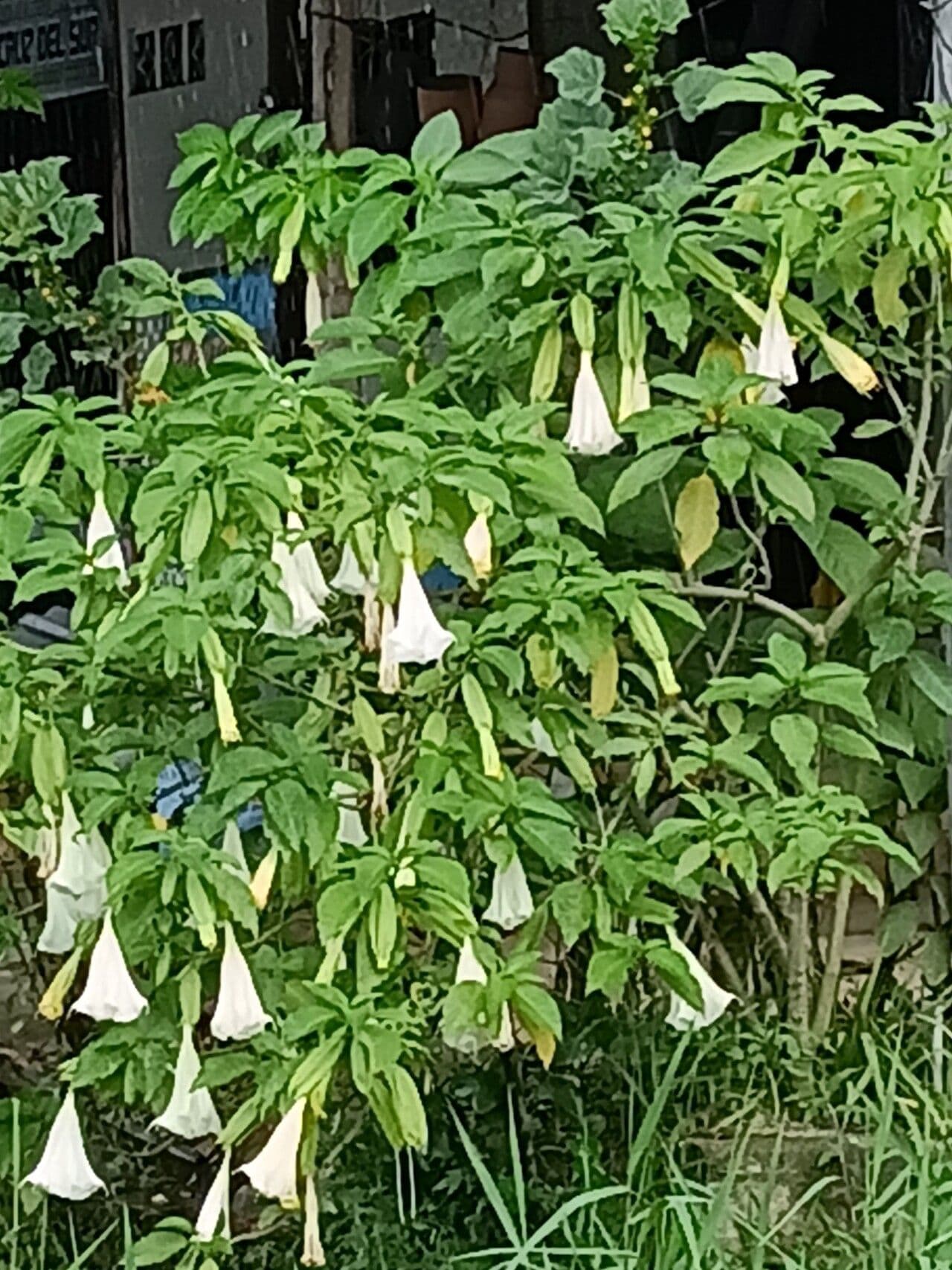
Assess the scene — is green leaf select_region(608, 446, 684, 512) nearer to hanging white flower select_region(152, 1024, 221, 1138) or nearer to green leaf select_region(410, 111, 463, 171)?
green leaf select_region(410, 111, 463, 171)

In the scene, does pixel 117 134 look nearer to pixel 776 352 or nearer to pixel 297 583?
pixel 776 352

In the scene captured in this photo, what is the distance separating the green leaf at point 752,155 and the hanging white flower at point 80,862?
118 cm

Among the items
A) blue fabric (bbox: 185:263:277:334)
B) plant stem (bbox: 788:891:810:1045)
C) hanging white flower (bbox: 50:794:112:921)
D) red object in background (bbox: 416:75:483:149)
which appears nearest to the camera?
hanging white flower (bbox: 50:794:112:921)

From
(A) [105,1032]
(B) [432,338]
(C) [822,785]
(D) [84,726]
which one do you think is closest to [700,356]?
(B) [432,338]

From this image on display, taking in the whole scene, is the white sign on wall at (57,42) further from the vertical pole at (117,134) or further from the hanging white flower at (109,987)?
the hanging white flower at (109,987)

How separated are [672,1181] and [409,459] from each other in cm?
109

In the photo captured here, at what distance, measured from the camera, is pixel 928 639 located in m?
3.01

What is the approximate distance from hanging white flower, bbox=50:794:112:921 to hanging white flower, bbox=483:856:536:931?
0.46 meters

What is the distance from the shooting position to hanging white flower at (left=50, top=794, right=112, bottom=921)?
2340mm

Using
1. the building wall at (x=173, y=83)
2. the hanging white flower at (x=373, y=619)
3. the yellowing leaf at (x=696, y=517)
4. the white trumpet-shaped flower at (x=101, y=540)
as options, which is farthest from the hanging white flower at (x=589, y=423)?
the building wall at (x=173, y=83)

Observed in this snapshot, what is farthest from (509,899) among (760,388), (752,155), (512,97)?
(512,97)

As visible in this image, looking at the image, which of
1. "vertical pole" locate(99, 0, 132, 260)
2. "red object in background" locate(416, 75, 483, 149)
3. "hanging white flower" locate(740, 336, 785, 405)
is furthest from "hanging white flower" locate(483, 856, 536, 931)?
"vertical pole" locate(99, 0, 132, 260)

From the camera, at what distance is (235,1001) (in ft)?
7.38

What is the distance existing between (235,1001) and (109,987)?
0.46ft
